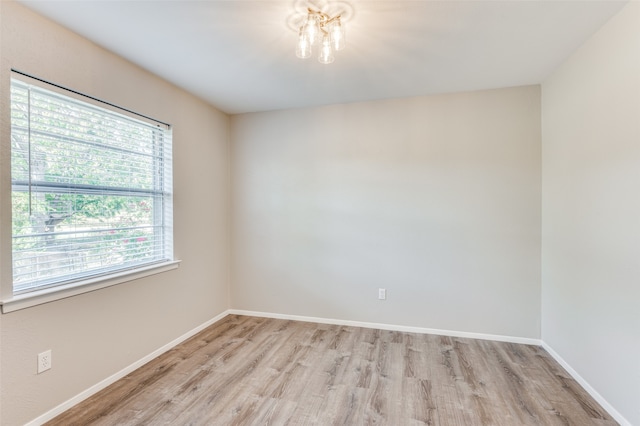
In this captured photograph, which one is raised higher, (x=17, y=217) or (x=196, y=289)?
(x=17, y=217)

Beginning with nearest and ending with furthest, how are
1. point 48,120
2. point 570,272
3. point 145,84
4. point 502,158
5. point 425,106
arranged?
point 48,120 → point 570,272 → point 145,84 → point 502,158 → point 425,106

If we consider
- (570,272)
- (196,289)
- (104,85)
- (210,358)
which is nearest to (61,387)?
(210,358)

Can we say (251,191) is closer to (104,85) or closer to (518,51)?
(104,85)

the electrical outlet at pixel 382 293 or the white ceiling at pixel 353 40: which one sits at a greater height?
the white ceiling at pixel 353 40

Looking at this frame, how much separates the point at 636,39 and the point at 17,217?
148 inches

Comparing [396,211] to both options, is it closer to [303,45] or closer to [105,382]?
[303,45]

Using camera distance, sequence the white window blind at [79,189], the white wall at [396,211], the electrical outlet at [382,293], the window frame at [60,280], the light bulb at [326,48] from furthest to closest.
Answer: the electrical outlet at [382,293]
the white wall at [396,211]
the light bulb at [326,48]
the white window blind at [79,189]
the window frame at [60,280]

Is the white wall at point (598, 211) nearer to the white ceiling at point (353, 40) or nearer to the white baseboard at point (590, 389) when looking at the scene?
the white baseboard at point (590, 389)

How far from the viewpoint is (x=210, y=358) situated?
2619mm

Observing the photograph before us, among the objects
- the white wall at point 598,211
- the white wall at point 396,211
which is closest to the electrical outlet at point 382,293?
the white wall at point 396,211

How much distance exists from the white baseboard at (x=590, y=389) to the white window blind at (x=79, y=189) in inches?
141

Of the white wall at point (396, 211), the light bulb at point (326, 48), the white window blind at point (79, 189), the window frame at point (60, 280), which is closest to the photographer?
the window frame at point (60, 280)

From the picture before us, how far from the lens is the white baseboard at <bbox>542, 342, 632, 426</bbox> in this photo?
1.81 metres

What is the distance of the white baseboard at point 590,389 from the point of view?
1.81m
